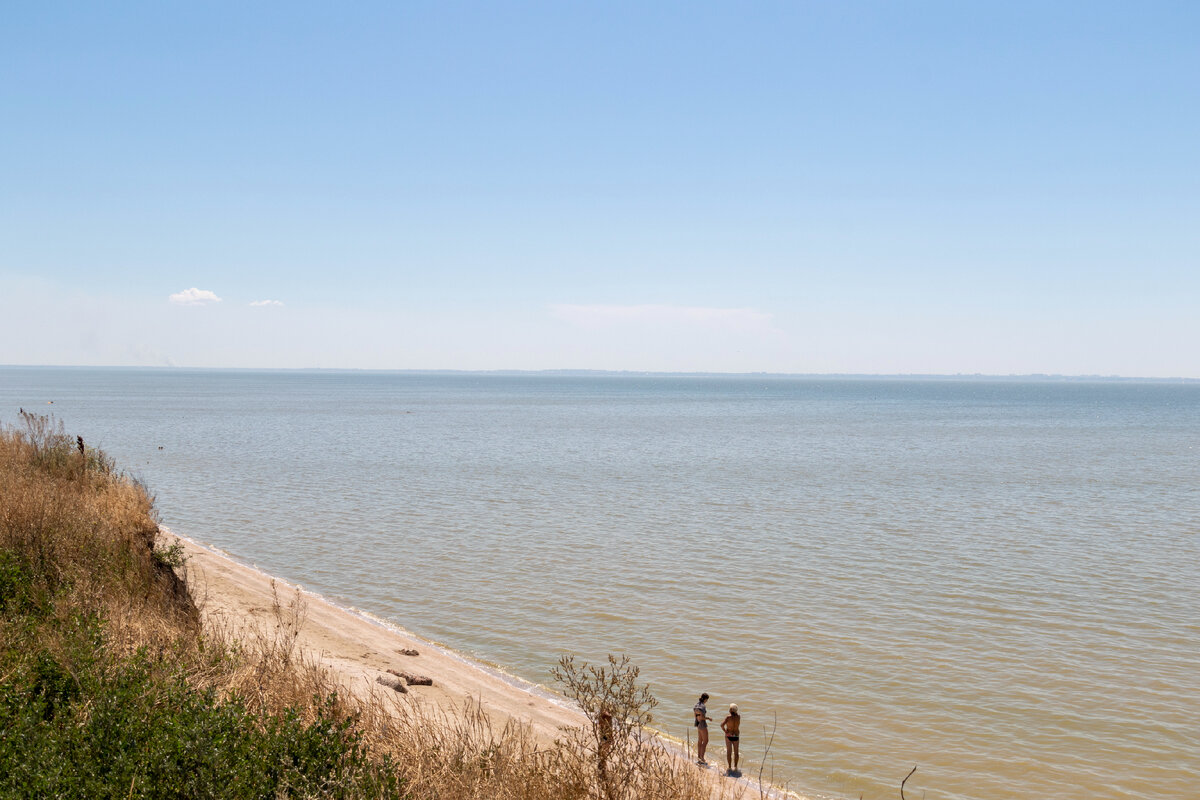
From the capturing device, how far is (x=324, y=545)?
31656 mm

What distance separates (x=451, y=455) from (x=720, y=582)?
138ft

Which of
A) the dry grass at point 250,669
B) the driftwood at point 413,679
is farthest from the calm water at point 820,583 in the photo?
the dry grass at point 250,669

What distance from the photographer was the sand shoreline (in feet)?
50.2

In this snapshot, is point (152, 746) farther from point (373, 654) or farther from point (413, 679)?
point (373, 654)

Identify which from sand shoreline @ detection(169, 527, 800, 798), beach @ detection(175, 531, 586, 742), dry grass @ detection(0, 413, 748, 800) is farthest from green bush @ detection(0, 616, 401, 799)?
beach @ detection(175, 531, 586, 742)

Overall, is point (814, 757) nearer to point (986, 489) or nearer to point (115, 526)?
point (115, 526)

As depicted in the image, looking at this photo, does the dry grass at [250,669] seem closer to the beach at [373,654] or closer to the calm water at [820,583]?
the beach at [373,654]

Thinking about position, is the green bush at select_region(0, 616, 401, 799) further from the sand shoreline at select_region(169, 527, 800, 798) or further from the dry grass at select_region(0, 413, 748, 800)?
the sand shoreline at select_region(169, 527, 800, 798)

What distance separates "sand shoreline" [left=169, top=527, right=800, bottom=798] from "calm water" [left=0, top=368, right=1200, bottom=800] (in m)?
1.07

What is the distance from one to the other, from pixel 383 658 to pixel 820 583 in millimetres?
14249

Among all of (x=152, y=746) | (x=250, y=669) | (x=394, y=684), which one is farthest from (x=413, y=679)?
(x=152, y=746)

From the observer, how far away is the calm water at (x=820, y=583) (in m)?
15.6

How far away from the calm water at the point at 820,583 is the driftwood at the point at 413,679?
2735 millimetres

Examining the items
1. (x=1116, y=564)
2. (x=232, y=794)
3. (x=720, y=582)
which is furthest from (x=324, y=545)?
(x=1116, y=564)
